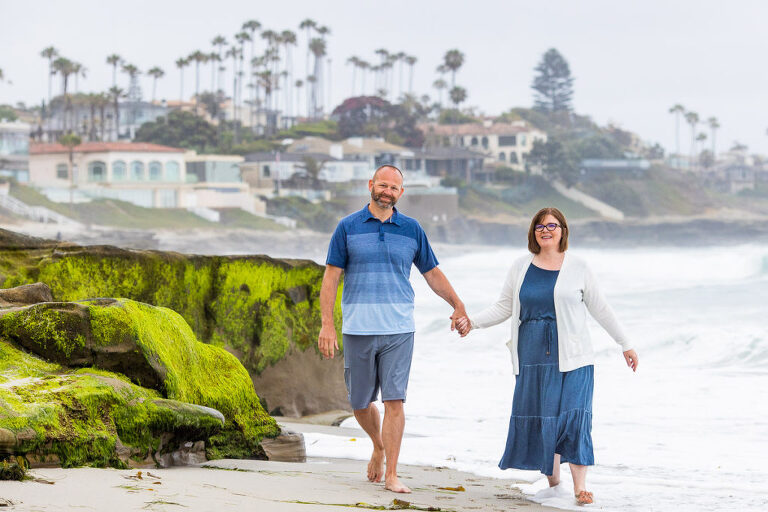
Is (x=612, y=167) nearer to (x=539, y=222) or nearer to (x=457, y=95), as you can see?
(x=457, y=95)

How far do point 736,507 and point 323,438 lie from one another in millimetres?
2487

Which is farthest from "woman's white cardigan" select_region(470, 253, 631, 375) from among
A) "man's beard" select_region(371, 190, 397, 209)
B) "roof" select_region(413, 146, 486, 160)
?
"roof" select_region(413, 146, 486, 160)

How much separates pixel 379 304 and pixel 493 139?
351 ft

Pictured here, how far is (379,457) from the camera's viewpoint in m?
4.95

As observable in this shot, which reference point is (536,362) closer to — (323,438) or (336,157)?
(323,438)

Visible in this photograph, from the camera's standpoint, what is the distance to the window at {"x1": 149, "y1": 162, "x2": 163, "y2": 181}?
78500 millimetres

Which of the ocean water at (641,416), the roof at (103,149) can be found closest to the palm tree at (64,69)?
the roof at (103,149)

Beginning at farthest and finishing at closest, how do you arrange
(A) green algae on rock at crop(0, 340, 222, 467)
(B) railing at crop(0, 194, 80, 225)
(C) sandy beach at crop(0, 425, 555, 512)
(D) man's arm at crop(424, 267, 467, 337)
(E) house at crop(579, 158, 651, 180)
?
(E) house at crop(579, 158, 651, 180) → (B) railing at crop(0, 194, 80, 225) → (D) man's arm at crop(424, 267, 467, 337) → (A) green algae on rock at crop(0, 340, 222, 467) → (C) sandy beach at crop(0, 425, 555, 512)

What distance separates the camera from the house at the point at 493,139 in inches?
4242

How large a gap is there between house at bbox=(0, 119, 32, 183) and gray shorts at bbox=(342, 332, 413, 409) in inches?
3000

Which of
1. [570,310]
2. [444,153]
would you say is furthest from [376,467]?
[444,153]

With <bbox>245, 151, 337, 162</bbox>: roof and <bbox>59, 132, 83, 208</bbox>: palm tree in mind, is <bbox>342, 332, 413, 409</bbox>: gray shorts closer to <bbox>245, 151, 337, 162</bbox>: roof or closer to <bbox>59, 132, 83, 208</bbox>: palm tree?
<bbox>59, 132, 83, 208</bbox>: palm tree

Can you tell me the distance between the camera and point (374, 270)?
15.7 ft

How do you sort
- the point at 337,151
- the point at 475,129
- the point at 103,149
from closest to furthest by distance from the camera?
1. the point at 103,149
2. the point at 337,151
3. the point at 475,129
